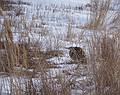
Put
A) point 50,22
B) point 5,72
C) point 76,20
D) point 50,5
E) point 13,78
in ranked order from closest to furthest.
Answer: point 13,78 → point 5,72 → point 50,22 → point 76,20 → point 50,5

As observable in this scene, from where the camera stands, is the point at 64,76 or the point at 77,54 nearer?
the point at 64,76

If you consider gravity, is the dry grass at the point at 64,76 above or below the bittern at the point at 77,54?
above

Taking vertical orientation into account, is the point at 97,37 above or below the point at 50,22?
above

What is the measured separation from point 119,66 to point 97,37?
40 centimetres

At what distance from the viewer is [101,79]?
9.44 feet

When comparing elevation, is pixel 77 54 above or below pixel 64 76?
below

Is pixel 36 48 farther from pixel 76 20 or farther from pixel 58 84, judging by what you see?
pixel 76 20

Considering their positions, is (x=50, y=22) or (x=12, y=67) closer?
(x=12, y=67)

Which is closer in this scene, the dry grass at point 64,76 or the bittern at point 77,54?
the dry grass at point 64,76

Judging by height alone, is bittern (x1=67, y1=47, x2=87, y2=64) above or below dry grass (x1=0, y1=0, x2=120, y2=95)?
below

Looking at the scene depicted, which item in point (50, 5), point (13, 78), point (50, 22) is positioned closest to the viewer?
point (13, 78)

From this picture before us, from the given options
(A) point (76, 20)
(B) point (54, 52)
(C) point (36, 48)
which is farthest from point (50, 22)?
(C) point (36, 48)

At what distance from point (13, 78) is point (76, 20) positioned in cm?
442

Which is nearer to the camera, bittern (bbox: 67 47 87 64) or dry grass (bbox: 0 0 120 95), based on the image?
dry grass (bbox: 0 0 120 95)
